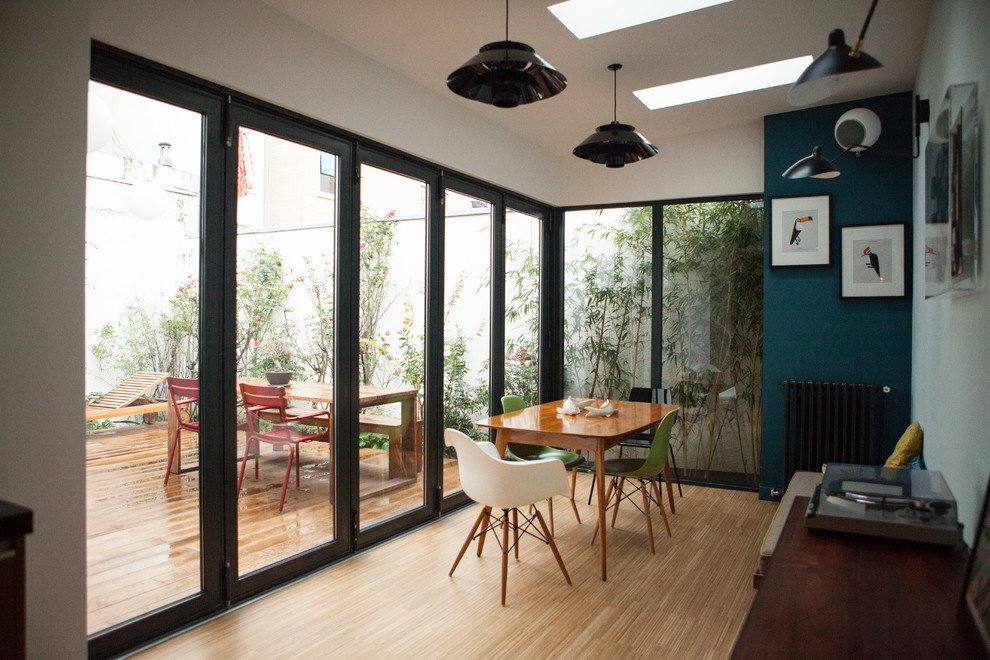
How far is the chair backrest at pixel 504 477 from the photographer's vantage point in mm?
3256

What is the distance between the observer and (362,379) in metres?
4.06

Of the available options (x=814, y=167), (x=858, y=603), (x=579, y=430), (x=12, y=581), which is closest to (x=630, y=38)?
(x=814, y=167)

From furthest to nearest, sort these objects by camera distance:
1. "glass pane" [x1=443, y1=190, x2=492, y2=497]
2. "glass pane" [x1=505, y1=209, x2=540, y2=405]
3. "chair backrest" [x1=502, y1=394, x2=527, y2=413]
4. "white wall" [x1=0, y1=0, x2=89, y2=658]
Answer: "glass pane" [x1=505, y1=209, x2=540, y2=405]
"glass pane" [x1=443, y1=190, x2=492, y2=497]
"chair backrest" [x1=502, y1=394, x2=527, y2=413]
"white wall" [x1=0, y1=0, x2=89, y2=658]

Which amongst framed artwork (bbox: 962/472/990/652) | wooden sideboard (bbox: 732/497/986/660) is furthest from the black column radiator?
framed artwork (bbox: 962/472/990/652)

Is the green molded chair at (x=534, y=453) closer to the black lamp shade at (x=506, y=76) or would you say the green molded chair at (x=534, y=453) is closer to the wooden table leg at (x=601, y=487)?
the wooden table leg at (x=601, y=487)

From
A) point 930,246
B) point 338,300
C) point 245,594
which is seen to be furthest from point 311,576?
point 930,246

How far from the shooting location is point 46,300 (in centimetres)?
231

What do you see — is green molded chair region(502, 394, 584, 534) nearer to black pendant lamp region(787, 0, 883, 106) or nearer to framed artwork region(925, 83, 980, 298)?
framed artwork region(925, 83, 980, 298)

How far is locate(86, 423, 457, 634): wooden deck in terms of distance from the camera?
8.80ft

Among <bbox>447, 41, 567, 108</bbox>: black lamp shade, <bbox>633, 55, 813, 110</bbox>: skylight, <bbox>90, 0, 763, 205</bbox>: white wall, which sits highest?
<bbox>633, 55, 813, 110</bbox>: skylight

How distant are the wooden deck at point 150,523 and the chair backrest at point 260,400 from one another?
8.0 inches

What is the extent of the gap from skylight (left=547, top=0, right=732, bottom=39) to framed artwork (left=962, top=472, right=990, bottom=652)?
282 cm

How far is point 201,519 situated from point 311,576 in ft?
2.67

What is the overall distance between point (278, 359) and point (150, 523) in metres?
1.01
